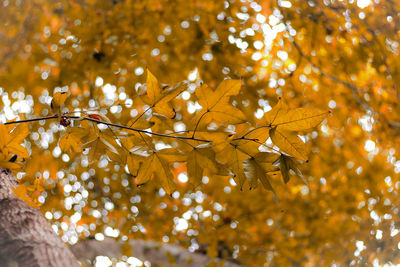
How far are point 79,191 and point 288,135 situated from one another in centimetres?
168

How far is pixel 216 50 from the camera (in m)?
1.50

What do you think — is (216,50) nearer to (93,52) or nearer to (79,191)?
(93,52)

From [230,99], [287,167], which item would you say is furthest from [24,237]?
[230,99]

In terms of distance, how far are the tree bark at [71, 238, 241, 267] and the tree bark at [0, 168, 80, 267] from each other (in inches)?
50.4

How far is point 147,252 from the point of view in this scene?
149cm

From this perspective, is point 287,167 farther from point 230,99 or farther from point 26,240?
point 230,99

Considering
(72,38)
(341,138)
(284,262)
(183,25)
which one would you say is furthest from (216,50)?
(284,262)

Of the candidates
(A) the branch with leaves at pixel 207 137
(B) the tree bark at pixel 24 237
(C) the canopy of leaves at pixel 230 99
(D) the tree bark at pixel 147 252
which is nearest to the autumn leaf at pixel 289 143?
(A) the branch with leaves at pixel 207 137

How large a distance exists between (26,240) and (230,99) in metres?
1.21

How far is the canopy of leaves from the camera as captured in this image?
A: 1.53 metres

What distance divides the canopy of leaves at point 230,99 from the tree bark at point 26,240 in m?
1.04

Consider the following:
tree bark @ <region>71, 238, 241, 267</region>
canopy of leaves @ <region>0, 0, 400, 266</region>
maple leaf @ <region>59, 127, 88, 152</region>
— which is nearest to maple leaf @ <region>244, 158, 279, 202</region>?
maple leaf @ <region>59, 127, 88, 152</region>

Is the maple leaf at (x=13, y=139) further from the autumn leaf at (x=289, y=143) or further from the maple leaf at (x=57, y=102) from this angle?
the autumn leaf at (x=289, y=143)

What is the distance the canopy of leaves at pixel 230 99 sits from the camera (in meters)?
1.53
